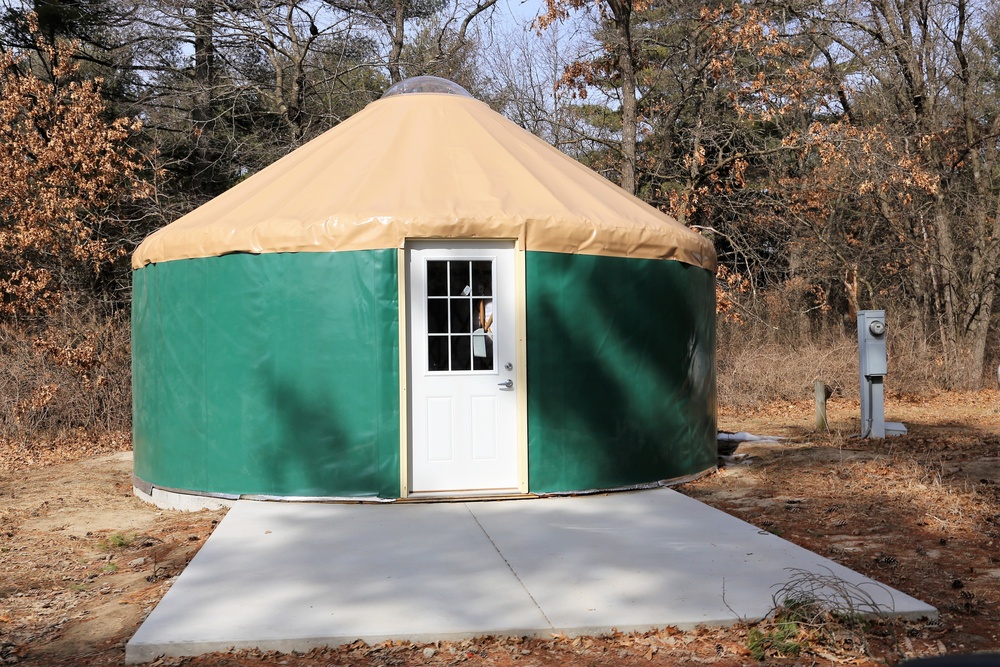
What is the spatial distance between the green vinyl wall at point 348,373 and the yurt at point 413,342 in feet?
0.04

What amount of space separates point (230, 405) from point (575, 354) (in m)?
2.24

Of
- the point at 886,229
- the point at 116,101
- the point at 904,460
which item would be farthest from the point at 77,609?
the point at 886,229

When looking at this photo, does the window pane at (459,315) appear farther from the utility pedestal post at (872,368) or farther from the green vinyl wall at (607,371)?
the utility pedestal post at (872,368)

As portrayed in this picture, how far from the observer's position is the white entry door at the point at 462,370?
234 inches

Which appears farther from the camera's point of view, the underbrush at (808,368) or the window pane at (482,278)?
the underbrush at (808,368)

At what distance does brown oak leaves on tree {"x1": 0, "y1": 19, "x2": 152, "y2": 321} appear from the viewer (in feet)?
34.3

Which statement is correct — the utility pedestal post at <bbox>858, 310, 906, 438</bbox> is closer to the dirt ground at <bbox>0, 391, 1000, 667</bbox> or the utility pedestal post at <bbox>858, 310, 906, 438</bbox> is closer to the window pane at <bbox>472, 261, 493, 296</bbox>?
the dirt ground at <bbox>0, 391, 1000, 667</bbox>

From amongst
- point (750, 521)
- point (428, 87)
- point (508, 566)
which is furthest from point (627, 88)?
point (508, 566)

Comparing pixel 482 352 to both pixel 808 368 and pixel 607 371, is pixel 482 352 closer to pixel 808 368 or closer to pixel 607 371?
pixel 607 371

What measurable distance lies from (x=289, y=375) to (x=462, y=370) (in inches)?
42.9

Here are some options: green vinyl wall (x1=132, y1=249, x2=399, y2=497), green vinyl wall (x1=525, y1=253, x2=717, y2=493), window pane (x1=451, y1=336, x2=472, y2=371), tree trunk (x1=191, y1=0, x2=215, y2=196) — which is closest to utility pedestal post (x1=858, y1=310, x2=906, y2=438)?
green vinyl wall (x1=525, y1=253, x2=717, y2=493)

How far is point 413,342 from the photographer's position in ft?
19.6

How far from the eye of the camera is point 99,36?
14.0 metres

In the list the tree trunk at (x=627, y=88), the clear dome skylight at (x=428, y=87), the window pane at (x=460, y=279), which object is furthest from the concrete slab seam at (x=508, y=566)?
the tree trunk at (x=627, y=88)
